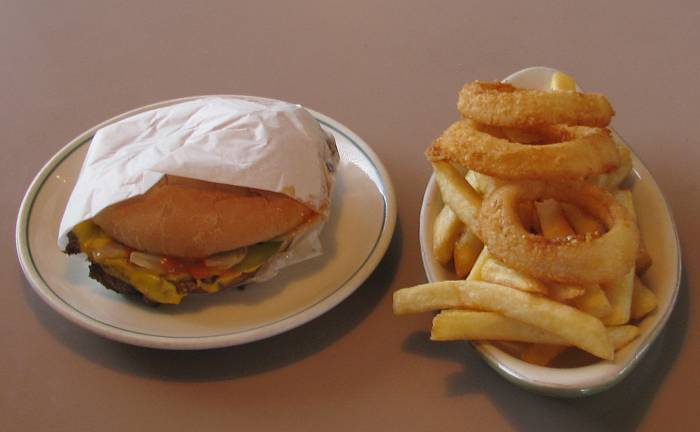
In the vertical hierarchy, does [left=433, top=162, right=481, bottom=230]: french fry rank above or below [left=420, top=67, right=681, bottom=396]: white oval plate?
above

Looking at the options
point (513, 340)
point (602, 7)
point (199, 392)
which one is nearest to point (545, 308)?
point (513, 340)

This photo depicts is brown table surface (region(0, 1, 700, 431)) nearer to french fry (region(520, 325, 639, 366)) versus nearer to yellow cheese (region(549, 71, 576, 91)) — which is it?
french fry (region(520, 325, 639, 366))

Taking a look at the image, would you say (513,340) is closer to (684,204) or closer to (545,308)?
(545,308)

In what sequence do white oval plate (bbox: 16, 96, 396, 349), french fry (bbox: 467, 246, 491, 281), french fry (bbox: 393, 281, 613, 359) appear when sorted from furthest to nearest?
white oval plate (bbox: 16, 96, 396, 349) < french fry (bbox: 467, 246, 491, 281) < french fry (bbox: 393, 281, 613, 359)

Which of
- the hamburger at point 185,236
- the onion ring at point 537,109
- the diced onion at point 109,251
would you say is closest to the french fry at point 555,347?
the onion ring at point 537,109

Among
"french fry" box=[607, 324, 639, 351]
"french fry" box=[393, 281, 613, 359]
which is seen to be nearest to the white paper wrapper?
"french fry" box=[393, 281, 613, 359]

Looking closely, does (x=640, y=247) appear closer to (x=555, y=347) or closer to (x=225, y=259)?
(x=555, y=347)

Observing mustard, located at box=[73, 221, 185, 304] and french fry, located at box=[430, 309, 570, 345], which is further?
mustard, located at box=[73, 221, 185, 304]

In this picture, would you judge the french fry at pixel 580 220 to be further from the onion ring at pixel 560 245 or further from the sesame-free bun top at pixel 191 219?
the sesame-free bun top at pixel 191 219
